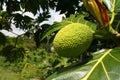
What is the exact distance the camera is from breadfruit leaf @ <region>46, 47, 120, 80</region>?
4.15ft

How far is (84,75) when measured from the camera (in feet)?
4.24

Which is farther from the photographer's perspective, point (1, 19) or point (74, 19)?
point (1, 19)

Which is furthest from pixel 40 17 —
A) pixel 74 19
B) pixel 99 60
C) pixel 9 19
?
pixel 99 60

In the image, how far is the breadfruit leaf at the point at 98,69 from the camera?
126 centimetres

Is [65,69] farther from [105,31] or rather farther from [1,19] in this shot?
[1,19]

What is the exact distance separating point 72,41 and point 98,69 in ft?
0.48

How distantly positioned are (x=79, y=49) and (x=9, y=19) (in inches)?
93.5

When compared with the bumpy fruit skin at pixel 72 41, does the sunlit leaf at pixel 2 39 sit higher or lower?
higher

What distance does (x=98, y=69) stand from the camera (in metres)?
1.30

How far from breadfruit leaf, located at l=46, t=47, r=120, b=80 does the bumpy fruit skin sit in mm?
72

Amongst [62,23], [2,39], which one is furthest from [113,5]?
[2,39]

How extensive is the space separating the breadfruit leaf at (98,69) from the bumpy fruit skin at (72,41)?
0.07 metres

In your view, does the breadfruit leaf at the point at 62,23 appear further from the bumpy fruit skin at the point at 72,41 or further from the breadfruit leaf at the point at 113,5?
the bumpy fruit skin at the point at 72,41

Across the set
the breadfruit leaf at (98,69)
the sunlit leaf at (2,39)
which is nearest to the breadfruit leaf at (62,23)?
A: the breadfruit leaf at (98,69)
